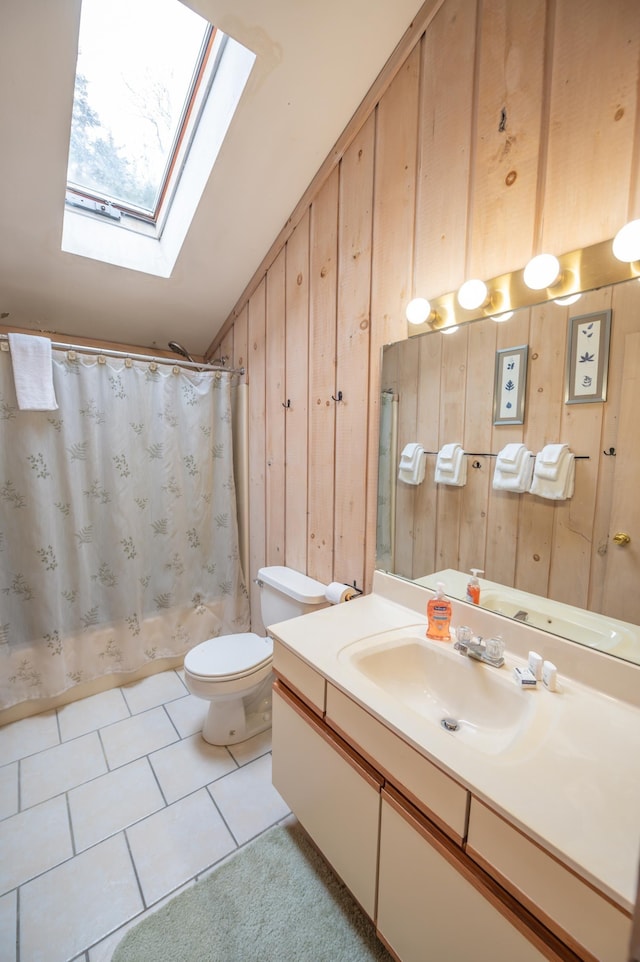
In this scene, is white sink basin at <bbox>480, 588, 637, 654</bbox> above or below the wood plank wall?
below

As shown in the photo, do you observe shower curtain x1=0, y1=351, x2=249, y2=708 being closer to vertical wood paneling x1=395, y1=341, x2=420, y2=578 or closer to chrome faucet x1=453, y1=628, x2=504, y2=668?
vertical wood paneling x1=395, y1=341, x2=420, y2=578

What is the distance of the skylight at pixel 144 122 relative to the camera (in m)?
1.31

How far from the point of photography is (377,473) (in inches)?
57.0

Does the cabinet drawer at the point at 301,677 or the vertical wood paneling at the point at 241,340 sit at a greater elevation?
the vertical wood paneling at the point at 241,340

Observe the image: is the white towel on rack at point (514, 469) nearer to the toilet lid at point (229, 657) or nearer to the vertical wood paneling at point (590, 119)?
the vertical wood paneling at point (590, 119)

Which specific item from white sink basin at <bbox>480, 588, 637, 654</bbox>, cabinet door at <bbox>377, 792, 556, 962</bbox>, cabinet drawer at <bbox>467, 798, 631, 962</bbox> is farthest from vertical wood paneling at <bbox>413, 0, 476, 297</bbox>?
cabinet door at <bbox>377, 792, 556, 962</bbox>

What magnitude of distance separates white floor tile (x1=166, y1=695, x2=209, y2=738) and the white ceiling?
2.08m

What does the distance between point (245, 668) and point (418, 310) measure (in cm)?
153

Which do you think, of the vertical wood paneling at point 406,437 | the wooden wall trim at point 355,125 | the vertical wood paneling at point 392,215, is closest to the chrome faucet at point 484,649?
the vertical wood paneling at point 406,437

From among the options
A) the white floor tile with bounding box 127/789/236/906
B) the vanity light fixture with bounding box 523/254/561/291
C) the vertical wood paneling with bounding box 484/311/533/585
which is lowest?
the white floor tile with bounding box 127/789/236/906

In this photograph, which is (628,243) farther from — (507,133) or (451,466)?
(451,466)

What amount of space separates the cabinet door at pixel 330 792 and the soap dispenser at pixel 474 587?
21.5 inches

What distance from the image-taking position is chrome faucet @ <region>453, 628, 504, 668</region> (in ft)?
3.26

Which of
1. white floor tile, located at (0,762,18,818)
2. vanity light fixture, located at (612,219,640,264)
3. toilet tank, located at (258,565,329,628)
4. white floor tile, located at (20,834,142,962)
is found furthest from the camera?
toilet tank, located at (258,565,329,628)
